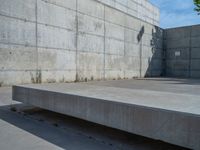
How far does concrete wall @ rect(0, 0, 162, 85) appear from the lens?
7125mm

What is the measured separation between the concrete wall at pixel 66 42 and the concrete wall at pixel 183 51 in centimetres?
324

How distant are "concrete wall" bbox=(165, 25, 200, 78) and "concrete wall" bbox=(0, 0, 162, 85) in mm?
3244

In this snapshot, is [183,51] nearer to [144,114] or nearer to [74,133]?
[74,133]

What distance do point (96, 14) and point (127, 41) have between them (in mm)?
3118

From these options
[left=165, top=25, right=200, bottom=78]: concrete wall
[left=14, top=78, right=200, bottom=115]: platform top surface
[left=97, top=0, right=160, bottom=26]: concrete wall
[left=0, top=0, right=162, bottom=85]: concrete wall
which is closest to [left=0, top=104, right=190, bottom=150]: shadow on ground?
[left=14, top=78, right=200, bottom=115]: platform top surface

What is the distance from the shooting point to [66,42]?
29.7ft

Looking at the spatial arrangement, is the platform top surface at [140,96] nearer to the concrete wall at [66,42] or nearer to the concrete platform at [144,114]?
the concrete platform at [144,114]

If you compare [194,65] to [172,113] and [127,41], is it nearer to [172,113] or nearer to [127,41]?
[127,41]

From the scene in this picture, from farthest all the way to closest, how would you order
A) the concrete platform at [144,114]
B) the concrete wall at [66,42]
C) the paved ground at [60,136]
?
the concrete wall at [66,42], the paved ground at [60,136], the concrete platform at [144,114]

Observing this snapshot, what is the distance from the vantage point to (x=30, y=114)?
13.4 feet

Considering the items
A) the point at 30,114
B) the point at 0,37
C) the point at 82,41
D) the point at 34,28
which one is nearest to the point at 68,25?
the point at 82,41

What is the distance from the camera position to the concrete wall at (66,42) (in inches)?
281

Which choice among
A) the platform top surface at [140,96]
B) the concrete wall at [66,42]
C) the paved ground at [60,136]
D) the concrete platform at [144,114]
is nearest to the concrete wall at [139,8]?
the concrete wall at [66,42]

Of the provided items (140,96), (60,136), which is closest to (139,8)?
(140,96)
